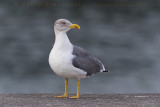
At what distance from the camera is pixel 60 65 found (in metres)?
10.0

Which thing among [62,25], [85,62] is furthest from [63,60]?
[62,25]

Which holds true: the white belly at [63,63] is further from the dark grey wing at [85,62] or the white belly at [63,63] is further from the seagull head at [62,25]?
the seagull head at [62,25]

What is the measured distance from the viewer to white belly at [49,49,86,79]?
10.0 m

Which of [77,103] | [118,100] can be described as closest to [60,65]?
[77,103]

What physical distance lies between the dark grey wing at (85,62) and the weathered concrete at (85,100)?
663 millimetres

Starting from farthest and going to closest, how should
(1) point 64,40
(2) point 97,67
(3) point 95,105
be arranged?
(2) point 97,67
(1) point 64,40
(3) point 95,105

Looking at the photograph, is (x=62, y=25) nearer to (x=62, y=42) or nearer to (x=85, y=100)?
(x=62, y=42)

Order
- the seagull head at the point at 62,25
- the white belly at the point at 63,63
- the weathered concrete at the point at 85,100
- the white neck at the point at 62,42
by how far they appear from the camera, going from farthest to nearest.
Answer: the seagull head at the point at 62,25 < the white neck at the point at 62,42 < the white belly at the point at 63,63 < the weathered concrete at the point at 85,100

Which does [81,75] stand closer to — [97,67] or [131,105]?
[97,67]

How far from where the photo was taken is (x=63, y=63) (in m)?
10.0

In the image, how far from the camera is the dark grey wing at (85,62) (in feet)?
33.8

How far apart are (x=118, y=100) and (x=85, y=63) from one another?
1132 mm

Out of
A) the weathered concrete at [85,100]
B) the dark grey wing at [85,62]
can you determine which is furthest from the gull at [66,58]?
the weathered concrete at [85,100]

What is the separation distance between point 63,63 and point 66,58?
5.2 inches
